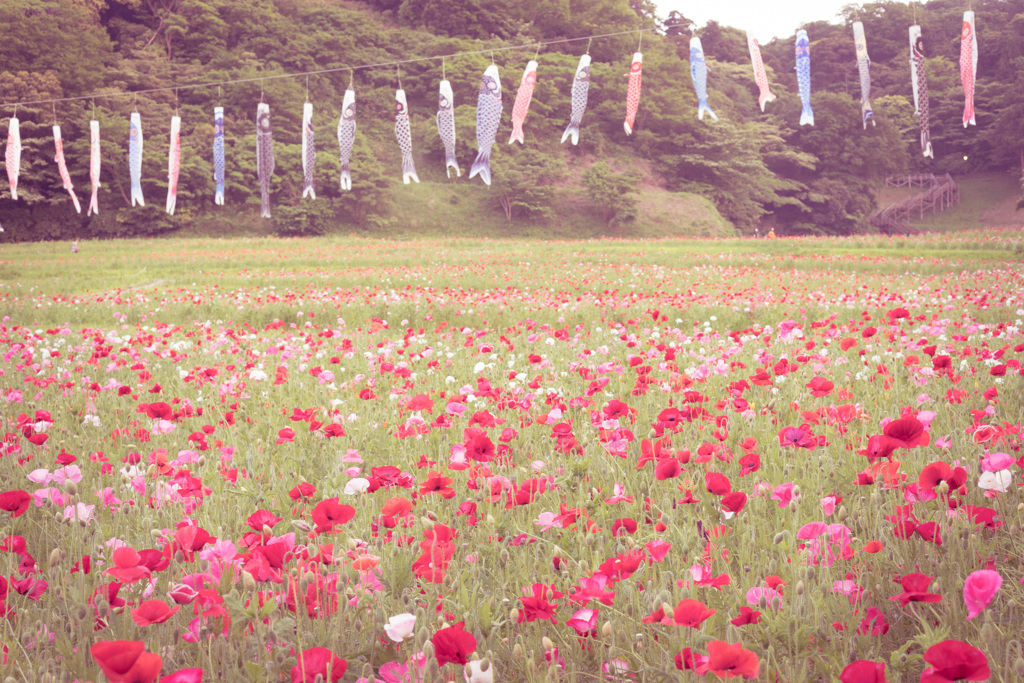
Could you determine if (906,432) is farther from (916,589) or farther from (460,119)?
(460,119)

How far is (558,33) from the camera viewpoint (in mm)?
46000

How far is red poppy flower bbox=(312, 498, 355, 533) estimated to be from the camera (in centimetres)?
110

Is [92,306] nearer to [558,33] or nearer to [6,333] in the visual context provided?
[6,333]

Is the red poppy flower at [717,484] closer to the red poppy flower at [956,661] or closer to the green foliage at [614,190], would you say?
the red poppy flower at [956,661]

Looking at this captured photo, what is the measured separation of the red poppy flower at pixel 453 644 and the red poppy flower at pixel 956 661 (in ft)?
1.80

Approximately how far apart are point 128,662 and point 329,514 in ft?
1.45

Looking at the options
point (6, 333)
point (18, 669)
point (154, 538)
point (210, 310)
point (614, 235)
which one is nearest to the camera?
point (18, 669)

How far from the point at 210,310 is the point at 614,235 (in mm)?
28360

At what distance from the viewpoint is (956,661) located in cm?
68

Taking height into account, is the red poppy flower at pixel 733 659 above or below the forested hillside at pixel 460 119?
below

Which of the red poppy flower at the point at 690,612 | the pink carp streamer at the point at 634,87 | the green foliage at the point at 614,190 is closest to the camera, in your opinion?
the red poppy flower at the point at 690,612

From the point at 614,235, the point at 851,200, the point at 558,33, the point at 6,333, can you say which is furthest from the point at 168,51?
the point at 851,200

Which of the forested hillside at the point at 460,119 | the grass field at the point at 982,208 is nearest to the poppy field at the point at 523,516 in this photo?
the forested hillside at the point at 460,119

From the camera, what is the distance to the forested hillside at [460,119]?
106ft
